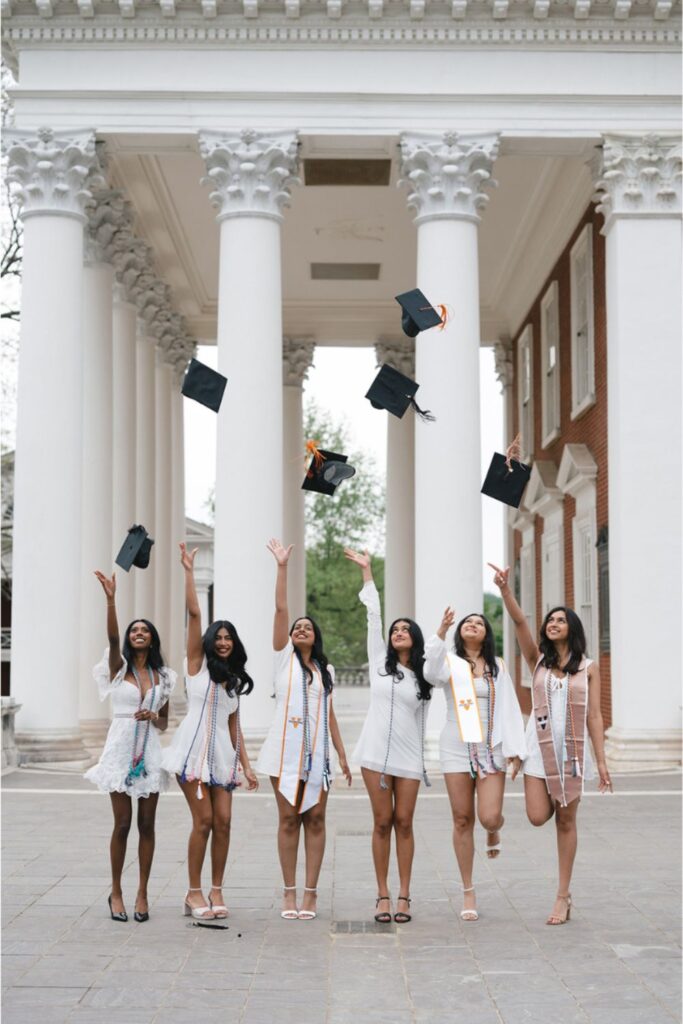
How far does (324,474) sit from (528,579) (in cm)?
2114

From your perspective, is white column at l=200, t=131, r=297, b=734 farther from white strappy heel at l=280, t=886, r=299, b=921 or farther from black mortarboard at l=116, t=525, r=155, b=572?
white strappy heel at l=280, t=886, r=299, b=921

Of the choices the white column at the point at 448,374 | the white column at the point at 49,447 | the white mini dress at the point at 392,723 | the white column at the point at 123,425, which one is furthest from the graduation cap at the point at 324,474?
the white column at the point at 123,425

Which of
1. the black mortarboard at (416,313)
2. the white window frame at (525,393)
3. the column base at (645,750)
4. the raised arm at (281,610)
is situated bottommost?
the column base at (645,750)

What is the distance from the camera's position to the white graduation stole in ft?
28.6

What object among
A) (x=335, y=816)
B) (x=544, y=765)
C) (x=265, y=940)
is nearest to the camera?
(x=265, y=940)

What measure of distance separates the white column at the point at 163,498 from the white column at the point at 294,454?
10.3ft

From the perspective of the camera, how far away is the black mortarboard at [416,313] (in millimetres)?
10484

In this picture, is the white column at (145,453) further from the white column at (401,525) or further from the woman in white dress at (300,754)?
the woman in white dress at (300,754)

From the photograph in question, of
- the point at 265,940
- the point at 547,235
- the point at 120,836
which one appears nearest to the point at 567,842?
the point at 265,940

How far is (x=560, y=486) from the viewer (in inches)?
990

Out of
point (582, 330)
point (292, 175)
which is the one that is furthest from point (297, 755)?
point (582, 330)

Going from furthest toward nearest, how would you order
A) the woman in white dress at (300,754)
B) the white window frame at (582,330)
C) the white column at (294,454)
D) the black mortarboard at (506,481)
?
the white column at (294,454), the white window frame at (582,330), the black mortarboard at (506,481), the woman in white dress at (300,754)

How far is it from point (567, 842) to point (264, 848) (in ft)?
14.1

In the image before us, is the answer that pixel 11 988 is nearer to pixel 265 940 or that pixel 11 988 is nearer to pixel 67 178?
pixel 265 940
